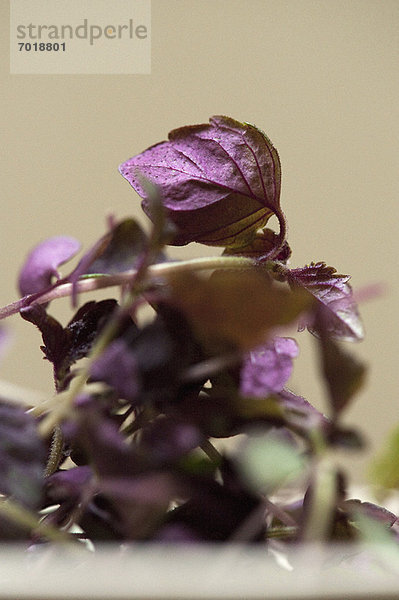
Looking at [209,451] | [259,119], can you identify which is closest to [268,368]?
[209,451]

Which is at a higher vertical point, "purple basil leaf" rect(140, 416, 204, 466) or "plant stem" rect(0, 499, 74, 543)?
"purple basil leaf" rect(140, 416, 204, 466)

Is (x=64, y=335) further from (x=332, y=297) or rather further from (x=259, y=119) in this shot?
(x=259, y=119)

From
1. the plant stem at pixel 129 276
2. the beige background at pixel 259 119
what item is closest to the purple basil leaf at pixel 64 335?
the plant stem at pixel 129 276

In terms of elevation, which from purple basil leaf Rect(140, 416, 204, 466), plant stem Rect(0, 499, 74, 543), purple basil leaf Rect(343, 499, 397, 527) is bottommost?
purple basil leaf Rect(343, 499, 397, 527)

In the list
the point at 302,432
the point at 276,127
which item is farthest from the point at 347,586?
the point at 276,127

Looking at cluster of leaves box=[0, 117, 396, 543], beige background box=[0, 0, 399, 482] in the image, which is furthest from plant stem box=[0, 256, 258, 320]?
beige background box=[0, 0, 399, 482]

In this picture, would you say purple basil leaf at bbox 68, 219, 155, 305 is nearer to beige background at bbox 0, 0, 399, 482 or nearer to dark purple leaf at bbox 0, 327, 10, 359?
dark purple leaf at bbox 0, 327, 10, 359
